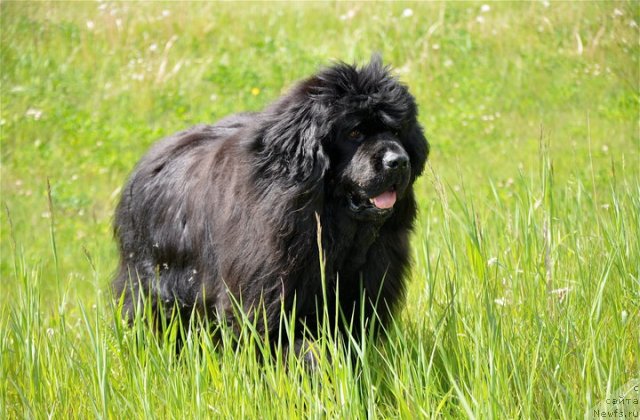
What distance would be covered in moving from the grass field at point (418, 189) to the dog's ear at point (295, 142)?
23.2 inches

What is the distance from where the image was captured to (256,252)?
4.38 meters

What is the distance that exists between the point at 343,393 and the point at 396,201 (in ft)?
4.51

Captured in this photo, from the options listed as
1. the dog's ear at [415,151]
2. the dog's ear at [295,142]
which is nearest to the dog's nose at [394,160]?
the dog's ear at [295,142]

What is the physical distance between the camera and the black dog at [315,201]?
4281 millimetres

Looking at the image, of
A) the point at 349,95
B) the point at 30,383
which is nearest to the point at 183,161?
the point at 349,95

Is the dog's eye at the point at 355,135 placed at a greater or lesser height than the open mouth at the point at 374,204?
greater

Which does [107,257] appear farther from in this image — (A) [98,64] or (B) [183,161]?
(A) [98,64]

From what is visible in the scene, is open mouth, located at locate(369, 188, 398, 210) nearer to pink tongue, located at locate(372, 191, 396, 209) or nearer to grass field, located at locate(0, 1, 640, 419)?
pink tongue, located at locate(372, 191, 396, 209)

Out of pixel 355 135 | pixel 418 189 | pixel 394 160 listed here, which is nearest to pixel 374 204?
pixel 394 160

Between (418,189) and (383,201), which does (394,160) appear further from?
(418,189)

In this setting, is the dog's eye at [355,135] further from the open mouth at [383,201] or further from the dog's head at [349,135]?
the open mouth at [383,201]

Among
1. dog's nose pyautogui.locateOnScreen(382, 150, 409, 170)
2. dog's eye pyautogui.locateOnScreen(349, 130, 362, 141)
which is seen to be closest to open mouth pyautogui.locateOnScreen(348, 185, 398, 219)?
dog's nose pyautogui.locateOnScreen(382, 150, 409, 170)

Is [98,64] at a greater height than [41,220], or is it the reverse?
[98,64]

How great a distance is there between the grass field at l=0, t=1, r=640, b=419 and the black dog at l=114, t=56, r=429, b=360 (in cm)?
26
